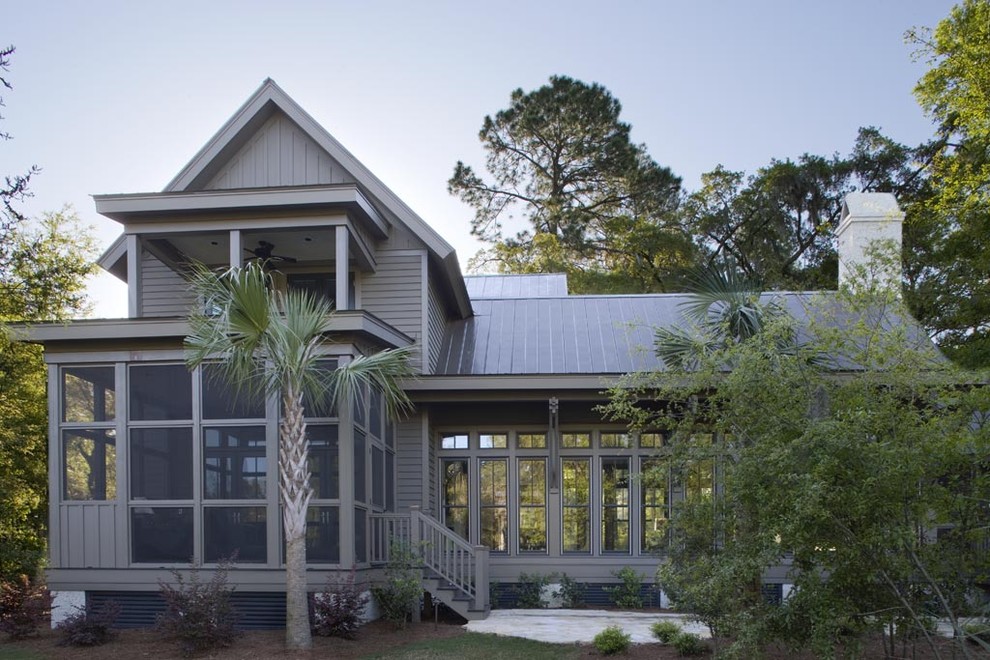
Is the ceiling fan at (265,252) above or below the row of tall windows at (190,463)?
above

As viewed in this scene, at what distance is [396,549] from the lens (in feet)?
35.9

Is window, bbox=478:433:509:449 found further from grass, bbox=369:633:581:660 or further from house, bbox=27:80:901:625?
grass, bbox=369:633:581:660

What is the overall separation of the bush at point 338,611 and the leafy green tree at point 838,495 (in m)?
3.77

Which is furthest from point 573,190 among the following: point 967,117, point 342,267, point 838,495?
point 838,495

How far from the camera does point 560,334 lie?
14.9m

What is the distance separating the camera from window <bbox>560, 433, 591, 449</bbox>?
13.9 metres

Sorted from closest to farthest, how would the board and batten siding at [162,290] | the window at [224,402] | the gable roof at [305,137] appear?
the window at [224,402], the gable roof at [305,137], the board and batten siding at [162,290]

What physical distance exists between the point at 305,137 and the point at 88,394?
4.64 metres

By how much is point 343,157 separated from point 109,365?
4199mm

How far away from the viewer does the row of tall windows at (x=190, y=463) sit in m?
10.7

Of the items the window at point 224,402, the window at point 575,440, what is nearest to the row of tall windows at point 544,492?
the window at point 575,440

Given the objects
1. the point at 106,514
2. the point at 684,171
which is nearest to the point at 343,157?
the point at 106,514

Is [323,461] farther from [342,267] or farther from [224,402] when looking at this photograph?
[342,267]

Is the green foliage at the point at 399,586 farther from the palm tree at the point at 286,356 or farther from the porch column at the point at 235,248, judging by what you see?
the porch column at the point at 235,248
